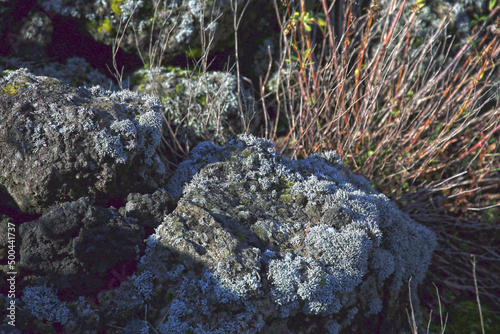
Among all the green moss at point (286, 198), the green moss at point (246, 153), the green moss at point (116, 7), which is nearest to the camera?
the green moss at point (286, 198)

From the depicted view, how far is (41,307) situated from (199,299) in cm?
90

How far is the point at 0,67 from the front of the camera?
3553 mm

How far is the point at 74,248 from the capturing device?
2.12 m

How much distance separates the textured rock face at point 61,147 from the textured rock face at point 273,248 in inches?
19.1

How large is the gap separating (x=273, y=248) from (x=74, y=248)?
1247mm

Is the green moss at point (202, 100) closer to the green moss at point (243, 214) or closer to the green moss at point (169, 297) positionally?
the green moss at point (243, 214)

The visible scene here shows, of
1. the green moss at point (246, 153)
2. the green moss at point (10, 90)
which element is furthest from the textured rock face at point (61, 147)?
the green moss at point (246, 153)

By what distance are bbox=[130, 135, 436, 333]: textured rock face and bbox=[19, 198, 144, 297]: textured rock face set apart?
22cm

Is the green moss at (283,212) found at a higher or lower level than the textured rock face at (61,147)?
lower

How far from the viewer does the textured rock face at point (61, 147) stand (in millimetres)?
2328

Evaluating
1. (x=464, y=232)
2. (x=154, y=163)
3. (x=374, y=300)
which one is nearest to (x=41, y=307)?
(x=154, y=163)

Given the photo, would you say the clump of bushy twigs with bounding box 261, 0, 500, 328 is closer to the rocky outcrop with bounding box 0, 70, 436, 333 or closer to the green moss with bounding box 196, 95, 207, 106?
the green moss with bounding box 196, 95, 207, 106

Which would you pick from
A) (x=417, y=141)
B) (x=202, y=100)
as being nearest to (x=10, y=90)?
(x=202, y=100)

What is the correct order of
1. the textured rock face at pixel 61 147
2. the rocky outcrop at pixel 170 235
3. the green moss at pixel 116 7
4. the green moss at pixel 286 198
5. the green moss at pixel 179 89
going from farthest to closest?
the green moss at pixel 179 89
the green moss at pixel 116 7
the green moss at pixel 286 198
the textured rock face at pixel 61 147
the rocky outcrop at pixel 170 235
